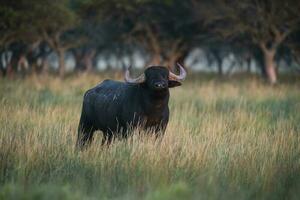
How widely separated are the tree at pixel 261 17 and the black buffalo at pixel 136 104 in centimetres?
1924

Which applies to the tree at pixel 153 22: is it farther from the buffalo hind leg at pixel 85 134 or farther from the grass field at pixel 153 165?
the grass field at pixel 153 165

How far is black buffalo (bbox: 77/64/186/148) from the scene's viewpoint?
971 centimetres

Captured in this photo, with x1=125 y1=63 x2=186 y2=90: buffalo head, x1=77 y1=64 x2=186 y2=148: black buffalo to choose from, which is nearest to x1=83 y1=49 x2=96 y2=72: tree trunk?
x1=77 y1=64 x2=186 y2=148: black buffalo

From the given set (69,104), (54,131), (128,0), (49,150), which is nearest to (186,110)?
(69,104)

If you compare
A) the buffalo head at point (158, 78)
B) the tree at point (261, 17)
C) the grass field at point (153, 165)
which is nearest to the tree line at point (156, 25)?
the tree at point (261, 17)

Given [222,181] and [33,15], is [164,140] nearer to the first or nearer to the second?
[222,181]

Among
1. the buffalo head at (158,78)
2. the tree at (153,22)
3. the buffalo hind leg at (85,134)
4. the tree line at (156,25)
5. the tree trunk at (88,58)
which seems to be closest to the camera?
the buffalo head at (158,78)

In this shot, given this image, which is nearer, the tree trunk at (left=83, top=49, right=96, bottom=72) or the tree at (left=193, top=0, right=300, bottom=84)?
the tree at (left=193, top=0, right=300, bottom=84)

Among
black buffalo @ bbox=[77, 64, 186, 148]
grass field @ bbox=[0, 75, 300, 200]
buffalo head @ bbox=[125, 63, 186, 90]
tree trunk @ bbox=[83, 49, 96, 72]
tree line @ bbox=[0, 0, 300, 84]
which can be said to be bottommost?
grass field @ bbox=[0, 75, 300, 200]

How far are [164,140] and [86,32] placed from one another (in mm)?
33456

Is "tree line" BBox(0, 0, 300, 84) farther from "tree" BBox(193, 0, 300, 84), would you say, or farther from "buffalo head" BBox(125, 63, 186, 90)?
"buffalo head" BBox(125, 63, 186, 90)

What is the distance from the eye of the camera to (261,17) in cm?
2911

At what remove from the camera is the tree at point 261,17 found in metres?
28.8

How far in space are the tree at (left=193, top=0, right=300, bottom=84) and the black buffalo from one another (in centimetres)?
1924
